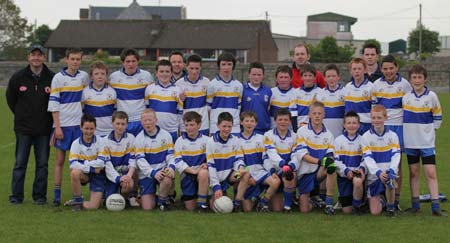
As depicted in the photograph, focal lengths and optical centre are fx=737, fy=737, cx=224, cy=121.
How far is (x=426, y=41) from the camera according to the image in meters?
75.5

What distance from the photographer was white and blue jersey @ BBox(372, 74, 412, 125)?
8.11m

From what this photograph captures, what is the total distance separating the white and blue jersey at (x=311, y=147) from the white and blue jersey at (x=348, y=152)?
89 mm

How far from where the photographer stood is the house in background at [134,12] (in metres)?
82.6

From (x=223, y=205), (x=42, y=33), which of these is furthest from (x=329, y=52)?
(x=223, y=205)

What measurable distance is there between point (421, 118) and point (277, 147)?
159 centimetres

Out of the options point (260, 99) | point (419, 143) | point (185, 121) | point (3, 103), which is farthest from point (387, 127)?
point (3, 103)

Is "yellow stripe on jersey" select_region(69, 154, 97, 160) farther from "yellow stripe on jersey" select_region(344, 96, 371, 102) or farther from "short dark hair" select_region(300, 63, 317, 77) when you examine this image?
"yellow stripe on jersey" select_region(344, 96, 371, 102)

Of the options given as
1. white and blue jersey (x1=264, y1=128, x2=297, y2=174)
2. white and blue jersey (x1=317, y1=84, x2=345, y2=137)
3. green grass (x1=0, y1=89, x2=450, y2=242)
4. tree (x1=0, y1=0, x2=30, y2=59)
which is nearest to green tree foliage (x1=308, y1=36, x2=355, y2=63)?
tree (x1=0, y1=0, x2=30, y2=59)

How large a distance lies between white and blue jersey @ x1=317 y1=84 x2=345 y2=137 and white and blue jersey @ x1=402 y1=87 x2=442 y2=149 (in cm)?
80

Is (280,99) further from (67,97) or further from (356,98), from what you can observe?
(67,97)

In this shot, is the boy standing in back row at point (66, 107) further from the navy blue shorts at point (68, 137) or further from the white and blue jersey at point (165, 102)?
the white and blue jersey at point (165, 102)

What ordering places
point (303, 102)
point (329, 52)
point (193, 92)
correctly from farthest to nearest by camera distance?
point (329, 52), point (193, 92), point (303, 102)

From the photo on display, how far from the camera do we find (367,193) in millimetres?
7992

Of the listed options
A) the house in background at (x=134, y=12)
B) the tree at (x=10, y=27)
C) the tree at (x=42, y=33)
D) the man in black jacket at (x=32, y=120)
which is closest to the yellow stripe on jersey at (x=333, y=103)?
the man in black jacket at (x=32, y=120)
